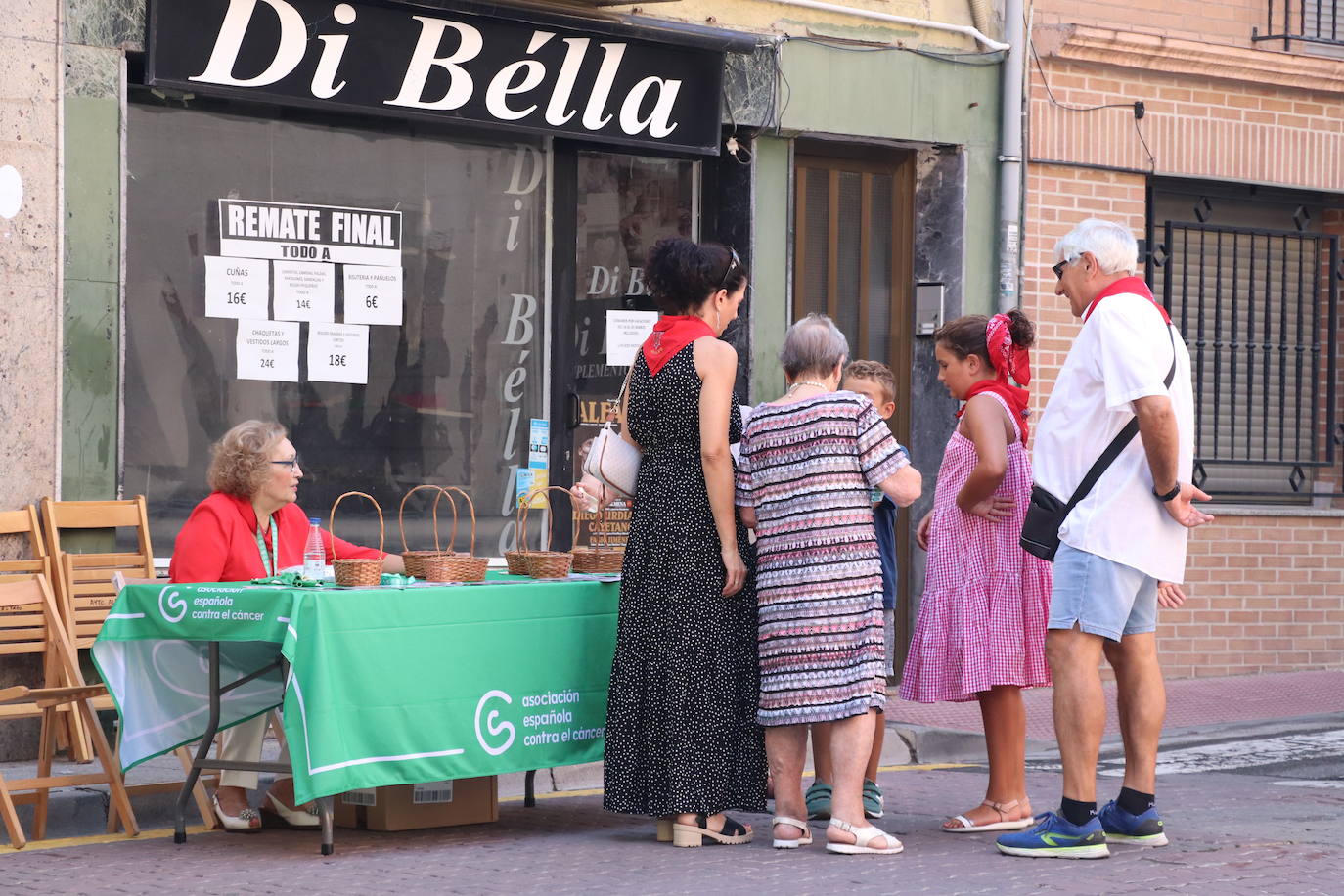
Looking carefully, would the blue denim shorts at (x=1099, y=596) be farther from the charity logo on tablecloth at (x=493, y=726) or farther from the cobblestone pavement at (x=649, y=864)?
the charity logo on tablecloth at (x=493, y=726)

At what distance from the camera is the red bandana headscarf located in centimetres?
692

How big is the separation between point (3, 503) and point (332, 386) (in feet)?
6.19

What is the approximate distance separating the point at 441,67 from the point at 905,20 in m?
3.12

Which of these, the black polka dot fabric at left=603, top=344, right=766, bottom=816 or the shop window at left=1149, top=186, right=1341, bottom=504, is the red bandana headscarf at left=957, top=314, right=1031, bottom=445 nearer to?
the black polka dot fabric at left=603, top=344, right=766, bottom=816

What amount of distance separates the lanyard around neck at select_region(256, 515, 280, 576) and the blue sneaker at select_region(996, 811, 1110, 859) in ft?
9.09

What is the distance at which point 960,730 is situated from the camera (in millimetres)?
9609

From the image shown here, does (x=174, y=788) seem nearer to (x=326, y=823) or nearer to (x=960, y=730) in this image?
(x=326, y=823)

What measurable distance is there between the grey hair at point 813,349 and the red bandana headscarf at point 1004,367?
61 cm

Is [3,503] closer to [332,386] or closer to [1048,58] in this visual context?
[332,386]

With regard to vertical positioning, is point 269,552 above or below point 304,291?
below

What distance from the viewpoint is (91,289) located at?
8711mm

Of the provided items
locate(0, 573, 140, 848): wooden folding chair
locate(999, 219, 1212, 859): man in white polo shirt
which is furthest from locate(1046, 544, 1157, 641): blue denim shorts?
locate(0, 573, 140, 848): wooden folding chair

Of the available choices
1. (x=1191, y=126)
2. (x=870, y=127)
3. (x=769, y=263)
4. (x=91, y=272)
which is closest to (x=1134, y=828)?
(x=91, y=272)

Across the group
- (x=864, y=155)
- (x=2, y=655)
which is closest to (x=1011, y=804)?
(x=2, y=655)
